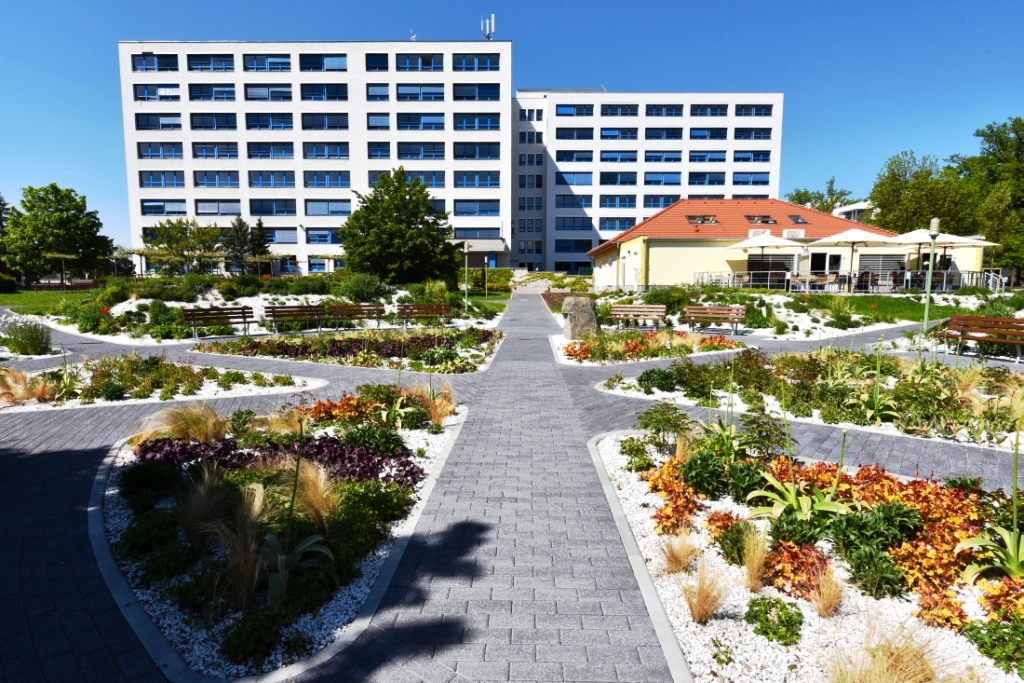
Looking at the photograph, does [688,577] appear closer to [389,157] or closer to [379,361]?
[379,361]

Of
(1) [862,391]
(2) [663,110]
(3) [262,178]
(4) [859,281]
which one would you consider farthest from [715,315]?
(2) [663,110]

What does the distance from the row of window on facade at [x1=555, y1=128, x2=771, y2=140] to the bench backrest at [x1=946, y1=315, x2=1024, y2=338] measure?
55507mm

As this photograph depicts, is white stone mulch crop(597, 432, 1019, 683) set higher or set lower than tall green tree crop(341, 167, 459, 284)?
lower

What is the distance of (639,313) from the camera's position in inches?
764

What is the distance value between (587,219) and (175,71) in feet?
145

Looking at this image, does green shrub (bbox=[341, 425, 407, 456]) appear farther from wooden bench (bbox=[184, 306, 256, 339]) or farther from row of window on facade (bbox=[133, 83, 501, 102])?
row of window on facade (bbox=[133, 83, 501, 102])

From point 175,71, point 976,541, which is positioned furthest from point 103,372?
point 175,71

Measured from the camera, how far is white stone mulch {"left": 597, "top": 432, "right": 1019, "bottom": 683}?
3.13 m

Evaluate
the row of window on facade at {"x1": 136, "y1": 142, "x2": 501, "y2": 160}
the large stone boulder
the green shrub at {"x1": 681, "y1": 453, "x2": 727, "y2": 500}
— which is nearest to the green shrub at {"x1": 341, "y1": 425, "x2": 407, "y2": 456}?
the green shrub at {"x1": 681, "y1": 453, "x2": 727, "y2": 500}

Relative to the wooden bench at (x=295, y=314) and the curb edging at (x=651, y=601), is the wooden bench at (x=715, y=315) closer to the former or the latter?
the wooden bench at (x=295, y=314)

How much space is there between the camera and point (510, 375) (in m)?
11.9

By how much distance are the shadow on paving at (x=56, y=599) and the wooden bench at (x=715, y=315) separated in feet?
56.0

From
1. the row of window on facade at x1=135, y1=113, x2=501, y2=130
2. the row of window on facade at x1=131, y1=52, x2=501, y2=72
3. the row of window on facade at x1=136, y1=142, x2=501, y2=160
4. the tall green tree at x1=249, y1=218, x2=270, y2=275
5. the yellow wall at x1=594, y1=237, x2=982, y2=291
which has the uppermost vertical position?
the row of window on facade at x1=131, y1=52, x2=501, y2=72

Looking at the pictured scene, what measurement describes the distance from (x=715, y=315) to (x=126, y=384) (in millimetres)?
16485
